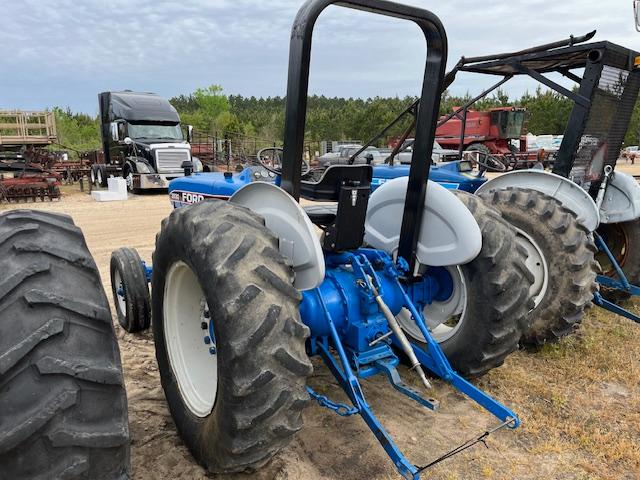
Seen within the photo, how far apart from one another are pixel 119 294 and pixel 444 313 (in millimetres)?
2810

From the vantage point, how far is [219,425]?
7.54 ft

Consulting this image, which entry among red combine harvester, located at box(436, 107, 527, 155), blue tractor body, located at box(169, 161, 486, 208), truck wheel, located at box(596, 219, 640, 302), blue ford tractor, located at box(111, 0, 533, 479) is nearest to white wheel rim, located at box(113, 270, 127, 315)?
blue tractor body, located at box(169, 161, 486, 208)

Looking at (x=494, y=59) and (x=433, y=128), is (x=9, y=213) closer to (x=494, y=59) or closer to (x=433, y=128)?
(x=433, y=128)

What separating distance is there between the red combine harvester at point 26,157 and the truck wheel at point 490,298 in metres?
13.1

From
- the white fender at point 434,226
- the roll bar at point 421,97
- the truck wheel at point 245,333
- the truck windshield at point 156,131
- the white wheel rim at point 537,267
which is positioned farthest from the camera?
the truck windshield at point 156,131

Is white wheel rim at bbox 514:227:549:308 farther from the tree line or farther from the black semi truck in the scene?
the tree line

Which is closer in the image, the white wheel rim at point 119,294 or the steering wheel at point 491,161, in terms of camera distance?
the white wheel rim at point 119,294

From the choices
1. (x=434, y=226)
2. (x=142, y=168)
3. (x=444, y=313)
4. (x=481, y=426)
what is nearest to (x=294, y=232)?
(x=434, y=226)

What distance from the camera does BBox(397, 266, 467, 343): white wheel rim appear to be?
336cm

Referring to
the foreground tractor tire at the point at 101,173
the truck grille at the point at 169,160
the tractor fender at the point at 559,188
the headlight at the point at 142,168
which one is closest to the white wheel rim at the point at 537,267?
the tractor fender at the point at 559,188

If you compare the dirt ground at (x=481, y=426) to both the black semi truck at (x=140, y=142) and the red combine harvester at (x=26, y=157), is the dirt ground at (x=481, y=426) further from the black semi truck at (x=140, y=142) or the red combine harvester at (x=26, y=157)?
the black semi truck at (x=140, y=142)

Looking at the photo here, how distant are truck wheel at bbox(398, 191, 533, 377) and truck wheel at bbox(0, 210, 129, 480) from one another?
212 centimetres

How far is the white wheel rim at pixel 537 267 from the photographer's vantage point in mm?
4371

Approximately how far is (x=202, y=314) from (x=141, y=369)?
1.20m
